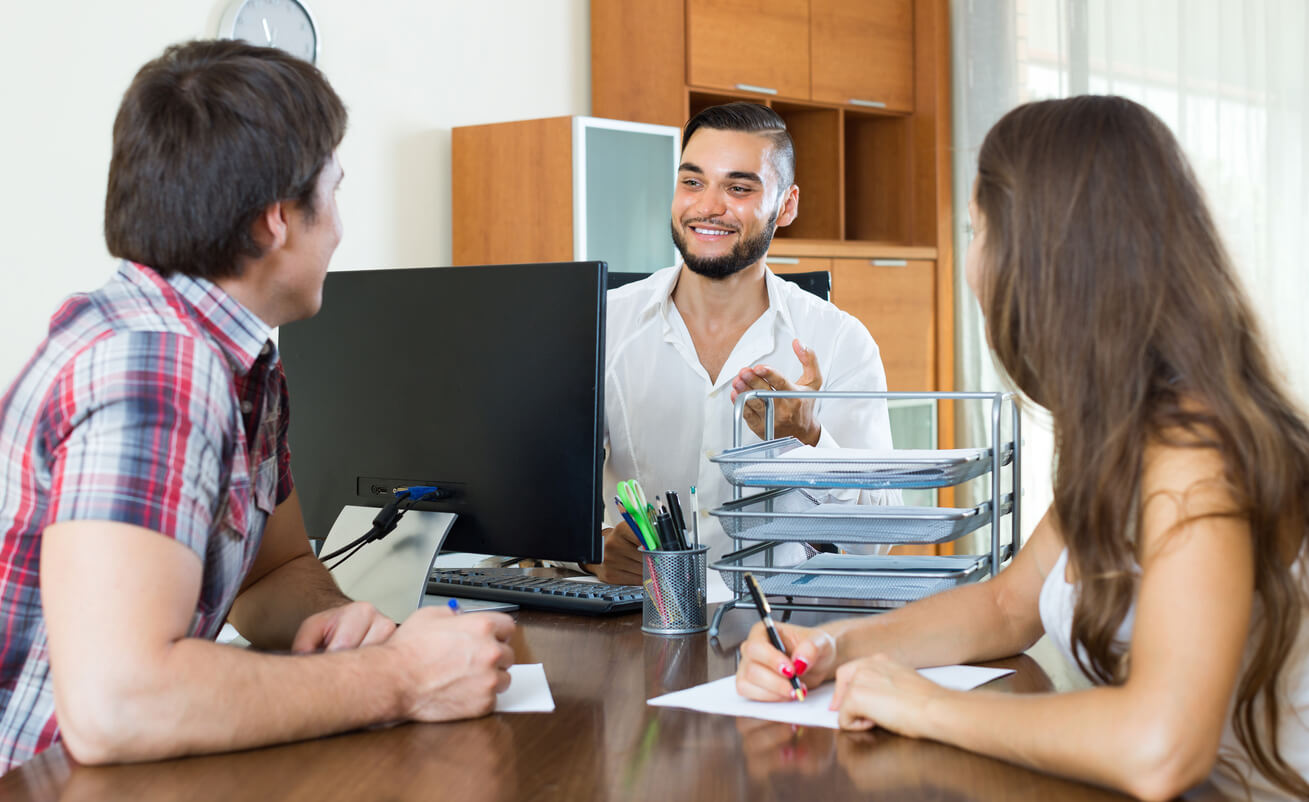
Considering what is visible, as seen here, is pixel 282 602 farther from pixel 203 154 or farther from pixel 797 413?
pixel 797 413

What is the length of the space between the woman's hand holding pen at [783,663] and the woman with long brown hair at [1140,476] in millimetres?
54

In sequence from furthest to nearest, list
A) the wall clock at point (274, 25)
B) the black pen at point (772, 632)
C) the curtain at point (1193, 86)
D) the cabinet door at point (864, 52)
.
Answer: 1. the cabinet door at point (864, 52)
2. the curtain at point (1193, 86)
3. the wall clock at point (274, 25)
4. the black pen at point (772, 632)

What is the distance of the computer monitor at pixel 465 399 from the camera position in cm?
146

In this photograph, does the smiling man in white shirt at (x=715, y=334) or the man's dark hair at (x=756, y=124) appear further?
the man's dark hair at (x=756, y=124)

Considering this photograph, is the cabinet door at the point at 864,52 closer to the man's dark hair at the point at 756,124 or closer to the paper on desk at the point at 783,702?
the man's dark hair at the point at 756,124

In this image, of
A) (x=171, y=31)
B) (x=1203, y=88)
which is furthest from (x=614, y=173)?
(x=1203, y=88)

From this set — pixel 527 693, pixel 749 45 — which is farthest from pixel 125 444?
pixel 749 45

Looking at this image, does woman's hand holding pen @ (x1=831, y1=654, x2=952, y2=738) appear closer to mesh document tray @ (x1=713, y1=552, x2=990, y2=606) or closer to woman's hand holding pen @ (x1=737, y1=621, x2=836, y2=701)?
woman's hand holding pen @ (x1=737, y1=621, x2=836, y2=701)

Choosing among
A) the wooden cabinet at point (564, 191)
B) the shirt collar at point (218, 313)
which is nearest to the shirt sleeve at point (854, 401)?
the shirt collar at point (218, 313)

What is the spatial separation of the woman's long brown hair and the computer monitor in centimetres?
59

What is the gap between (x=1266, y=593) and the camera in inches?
37.5

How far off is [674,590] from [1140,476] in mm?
602

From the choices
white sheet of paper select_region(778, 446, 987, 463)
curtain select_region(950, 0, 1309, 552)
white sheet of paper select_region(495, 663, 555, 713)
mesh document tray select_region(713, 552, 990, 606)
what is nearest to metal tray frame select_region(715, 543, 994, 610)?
mesh document tray select_region(713, 552, 990, 606)

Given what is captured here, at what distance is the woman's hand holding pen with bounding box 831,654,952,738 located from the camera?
3.36ft
